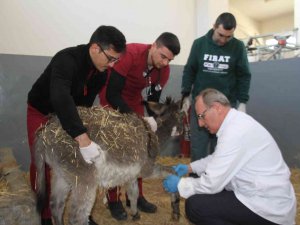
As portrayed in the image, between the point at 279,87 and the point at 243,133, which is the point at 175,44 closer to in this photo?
the point at 243,133

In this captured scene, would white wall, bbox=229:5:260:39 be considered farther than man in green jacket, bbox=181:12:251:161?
Result: Yes

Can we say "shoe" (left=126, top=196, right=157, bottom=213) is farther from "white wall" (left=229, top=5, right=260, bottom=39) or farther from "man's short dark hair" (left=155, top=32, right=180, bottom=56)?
"white wall" (left=229, top=5, right=260, bottom=39)

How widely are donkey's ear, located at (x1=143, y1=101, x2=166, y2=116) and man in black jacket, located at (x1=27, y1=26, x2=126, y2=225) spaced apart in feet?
2.67

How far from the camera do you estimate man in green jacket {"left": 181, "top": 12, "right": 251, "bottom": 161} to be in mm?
4402

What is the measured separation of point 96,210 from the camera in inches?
167

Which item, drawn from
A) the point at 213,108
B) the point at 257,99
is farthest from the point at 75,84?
the point at 257,99

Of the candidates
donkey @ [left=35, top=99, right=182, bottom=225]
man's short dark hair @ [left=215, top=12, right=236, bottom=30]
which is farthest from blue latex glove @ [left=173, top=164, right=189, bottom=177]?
man's short dark hair @ [left=215, top=12, right=236, bottom=30]

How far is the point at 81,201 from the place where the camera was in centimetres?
283

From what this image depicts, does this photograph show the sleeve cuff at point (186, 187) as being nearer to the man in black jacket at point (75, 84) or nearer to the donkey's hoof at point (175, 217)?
the man in black jacket at point (75, 84)

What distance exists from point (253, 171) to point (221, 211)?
410 mm

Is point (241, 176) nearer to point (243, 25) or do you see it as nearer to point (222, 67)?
point (222, 67)

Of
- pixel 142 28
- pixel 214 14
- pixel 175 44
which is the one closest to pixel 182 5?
pixel 214 14

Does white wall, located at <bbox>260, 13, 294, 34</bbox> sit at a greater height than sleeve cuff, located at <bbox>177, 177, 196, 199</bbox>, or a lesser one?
greater

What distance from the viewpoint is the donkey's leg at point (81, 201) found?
2814mm
